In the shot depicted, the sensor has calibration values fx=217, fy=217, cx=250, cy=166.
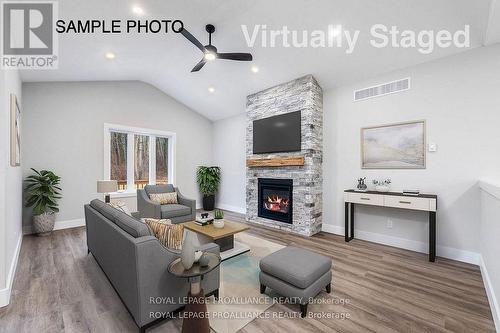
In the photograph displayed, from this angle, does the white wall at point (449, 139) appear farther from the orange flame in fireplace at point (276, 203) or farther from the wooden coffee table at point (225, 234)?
the wooden coffee table at point (225, 234)

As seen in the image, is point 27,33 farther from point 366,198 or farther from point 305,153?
point 366,198

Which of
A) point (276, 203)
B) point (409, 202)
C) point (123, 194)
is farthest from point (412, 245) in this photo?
point (123, 194)

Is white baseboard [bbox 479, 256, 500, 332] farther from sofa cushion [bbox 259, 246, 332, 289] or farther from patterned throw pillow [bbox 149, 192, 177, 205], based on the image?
patterned throw pillow [bbox 149, 192, 177, 205]

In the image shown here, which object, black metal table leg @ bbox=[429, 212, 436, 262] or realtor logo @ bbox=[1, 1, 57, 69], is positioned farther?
black metal table leg @ bbox=[429, 212, 436, 262]

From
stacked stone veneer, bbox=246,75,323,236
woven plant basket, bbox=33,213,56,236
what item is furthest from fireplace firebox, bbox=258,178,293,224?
woven plant basket, bbox=33,213,56,236

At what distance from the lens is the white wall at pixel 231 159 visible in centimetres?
623

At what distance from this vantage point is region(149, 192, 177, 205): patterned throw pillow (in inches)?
183

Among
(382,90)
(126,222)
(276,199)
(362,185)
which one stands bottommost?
Result: (276,199)

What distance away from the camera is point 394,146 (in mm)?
3629

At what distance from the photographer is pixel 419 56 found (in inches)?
129

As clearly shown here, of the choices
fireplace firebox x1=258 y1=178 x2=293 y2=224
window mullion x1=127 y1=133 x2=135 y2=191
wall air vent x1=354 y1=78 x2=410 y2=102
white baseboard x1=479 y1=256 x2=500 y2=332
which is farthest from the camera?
window mullion x1=127 y1=133 x2=135 y2=191

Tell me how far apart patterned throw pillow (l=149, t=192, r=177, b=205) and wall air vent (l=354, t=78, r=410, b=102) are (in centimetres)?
426

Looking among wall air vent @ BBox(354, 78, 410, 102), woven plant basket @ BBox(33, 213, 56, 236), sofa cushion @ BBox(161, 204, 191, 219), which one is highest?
wall air vent @ BBox(354, 78, 410, 102)

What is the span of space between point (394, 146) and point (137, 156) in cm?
582
